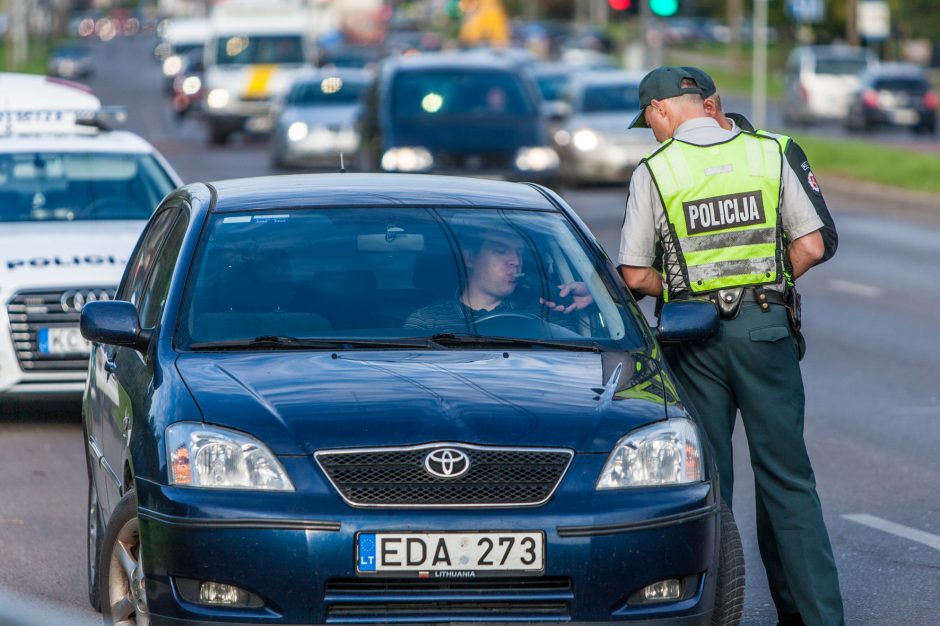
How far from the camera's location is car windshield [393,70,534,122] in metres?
21.3

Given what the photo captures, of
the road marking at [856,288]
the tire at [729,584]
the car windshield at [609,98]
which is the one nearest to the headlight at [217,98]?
the car windshield at [609,98]

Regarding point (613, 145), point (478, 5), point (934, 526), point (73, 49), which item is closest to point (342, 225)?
point (934, 526)

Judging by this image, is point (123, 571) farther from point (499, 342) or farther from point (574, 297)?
point (574, 297)

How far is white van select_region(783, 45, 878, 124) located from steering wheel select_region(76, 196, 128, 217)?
1504 inches

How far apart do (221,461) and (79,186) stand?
6.90 meters

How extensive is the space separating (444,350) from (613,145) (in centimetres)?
2192

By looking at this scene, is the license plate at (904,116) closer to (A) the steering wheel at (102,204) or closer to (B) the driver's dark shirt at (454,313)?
(A) the steering wheel at (102,204)

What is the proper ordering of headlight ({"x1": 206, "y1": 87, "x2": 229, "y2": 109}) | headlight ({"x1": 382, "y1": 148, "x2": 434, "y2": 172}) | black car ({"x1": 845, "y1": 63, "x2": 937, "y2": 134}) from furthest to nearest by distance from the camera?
1. black car ({"x1": 845, "y1": 63, "x2": 937, "y2": 134})
2. headlight ({"x1": 206, "y1": 87, "x2": 229, "y2": 109})
3. headlight ({"x1": 382, "y1": 148, "x2": 434, "y2": 172})

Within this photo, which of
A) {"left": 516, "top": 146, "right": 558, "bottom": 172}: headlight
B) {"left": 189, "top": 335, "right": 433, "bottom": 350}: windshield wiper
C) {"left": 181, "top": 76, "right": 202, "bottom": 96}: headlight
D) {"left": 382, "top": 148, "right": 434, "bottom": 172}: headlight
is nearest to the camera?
{"left": 189, "top": 335, "right": 433, "bottom": 350}: windshield wiper

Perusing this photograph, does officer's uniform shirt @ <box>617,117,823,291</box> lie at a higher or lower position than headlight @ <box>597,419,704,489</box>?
higher

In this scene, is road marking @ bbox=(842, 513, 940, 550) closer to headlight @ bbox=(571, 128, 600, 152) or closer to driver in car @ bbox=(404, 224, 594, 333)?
driver in car @ bbox=(404, 224, 594, 333)

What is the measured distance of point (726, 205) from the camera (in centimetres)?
596

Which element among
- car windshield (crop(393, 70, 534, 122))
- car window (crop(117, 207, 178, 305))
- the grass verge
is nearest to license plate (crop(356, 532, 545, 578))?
car window (crop(117, 207, 178, 305))

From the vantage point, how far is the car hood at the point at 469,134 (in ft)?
67.8
